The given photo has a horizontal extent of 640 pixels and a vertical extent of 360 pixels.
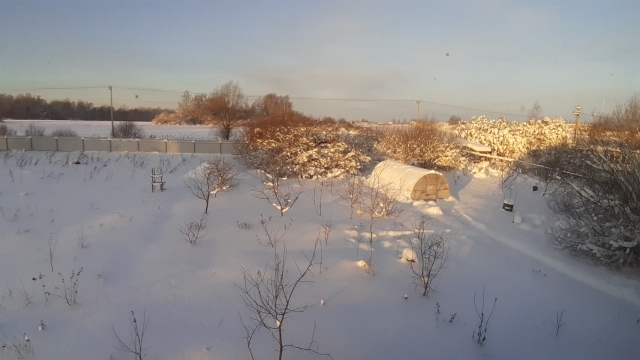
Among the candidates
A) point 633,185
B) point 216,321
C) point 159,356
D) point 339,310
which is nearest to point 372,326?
point 339,310

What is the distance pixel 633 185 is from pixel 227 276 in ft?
27.9

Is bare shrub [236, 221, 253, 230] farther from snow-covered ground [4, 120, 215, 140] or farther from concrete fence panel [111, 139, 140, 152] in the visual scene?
snow-covered ground [4, 120, 215, 140]

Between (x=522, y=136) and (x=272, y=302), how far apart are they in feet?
73.0

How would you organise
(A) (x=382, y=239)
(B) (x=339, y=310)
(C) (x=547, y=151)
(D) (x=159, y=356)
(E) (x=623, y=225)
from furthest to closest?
(C) (x=547, y=151), (A) (x=382, y=239), (E) (x=623, y=225), (B) (x=339, y=310), (D) (x=159, y=356)

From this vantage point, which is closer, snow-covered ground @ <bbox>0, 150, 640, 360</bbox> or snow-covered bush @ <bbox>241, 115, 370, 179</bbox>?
snow-covered ground @ <bbox>0, 150, 640, 360</bbox>

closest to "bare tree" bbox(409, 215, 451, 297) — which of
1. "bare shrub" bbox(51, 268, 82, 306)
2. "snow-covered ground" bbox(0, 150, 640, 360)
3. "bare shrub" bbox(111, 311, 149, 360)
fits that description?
"snow-covered ground" bbox(0, 150, 640, 360)

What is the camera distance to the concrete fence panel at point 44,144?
19.8 metres

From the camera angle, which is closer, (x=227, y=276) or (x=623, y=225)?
(x=227, y=276)

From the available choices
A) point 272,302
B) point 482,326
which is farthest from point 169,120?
point 482,326

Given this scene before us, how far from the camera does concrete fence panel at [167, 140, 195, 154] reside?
831 inches

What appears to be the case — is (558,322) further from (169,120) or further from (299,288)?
(169,120)

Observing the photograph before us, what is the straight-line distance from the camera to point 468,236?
33.7 feet

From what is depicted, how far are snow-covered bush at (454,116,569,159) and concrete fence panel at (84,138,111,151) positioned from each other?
73.1 ft

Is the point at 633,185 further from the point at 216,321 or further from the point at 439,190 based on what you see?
the point at 216,321
